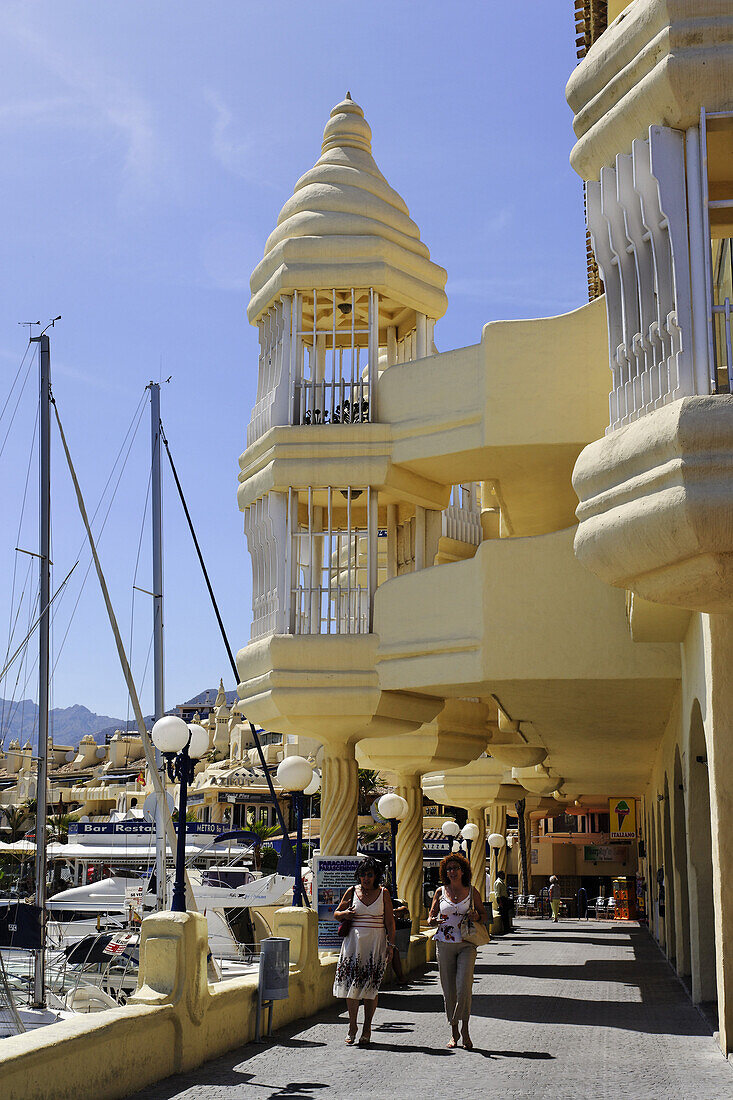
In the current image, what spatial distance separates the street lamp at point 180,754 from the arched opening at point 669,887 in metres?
8.48

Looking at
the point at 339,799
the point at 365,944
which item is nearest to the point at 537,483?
the point at 339,799

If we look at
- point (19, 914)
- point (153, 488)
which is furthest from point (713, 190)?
point (153, 488)

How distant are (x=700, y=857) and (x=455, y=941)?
12.5 ft

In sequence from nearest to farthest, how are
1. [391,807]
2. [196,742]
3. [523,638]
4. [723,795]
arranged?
[723,795], [196,742], [523,638], [391,807]

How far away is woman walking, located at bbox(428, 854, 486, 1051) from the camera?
10.6m

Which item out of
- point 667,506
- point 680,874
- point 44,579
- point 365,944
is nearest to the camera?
point 667,506

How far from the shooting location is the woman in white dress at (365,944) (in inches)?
429

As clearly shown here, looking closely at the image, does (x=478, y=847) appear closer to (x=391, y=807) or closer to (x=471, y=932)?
(x=391, y=807)

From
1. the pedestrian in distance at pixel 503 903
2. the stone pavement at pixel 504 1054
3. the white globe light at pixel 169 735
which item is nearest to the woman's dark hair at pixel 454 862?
the stone pavement at pixel 504 1054

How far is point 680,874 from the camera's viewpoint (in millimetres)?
17047

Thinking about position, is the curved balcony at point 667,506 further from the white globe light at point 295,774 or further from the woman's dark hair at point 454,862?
the white globe light at point 295,774

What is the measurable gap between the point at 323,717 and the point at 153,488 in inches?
456

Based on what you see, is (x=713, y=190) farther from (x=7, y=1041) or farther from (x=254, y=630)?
(x=254, y=630)

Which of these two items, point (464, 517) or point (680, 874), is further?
point (464, 517)
